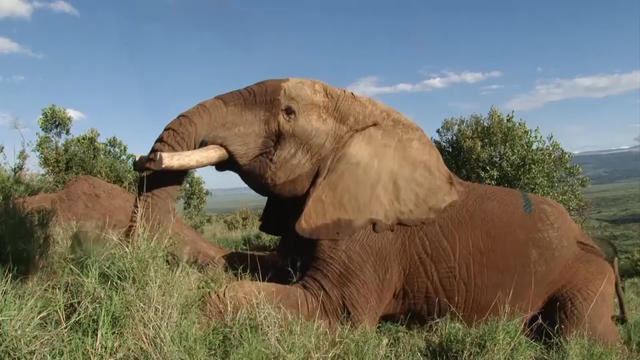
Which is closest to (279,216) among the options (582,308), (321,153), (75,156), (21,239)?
(321,153)

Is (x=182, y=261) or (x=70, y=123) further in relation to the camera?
(x=70, y=123)

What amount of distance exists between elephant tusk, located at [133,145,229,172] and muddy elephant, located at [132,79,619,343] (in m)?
0.02

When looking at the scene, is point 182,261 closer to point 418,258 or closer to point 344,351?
point 344,351

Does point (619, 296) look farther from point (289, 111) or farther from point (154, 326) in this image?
point (154, 326)

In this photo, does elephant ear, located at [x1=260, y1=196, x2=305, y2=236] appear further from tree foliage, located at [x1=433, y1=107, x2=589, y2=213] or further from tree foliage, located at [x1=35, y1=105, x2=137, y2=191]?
tree foliage, located at [x1=433, y1=107, x2=589, y2=213]

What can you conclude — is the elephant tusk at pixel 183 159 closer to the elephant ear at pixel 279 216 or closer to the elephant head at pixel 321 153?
the elephant head at pixel 321 153

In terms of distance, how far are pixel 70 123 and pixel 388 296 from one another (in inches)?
610

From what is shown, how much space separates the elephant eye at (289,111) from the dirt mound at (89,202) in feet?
12.1

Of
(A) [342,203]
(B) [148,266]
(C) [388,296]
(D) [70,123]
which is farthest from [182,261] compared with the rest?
(D) [70,123]

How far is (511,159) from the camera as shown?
63.4ft

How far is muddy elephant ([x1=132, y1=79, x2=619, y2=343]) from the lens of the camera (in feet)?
15.4

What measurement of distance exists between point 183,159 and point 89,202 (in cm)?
458

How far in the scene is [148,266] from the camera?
12.2 feet

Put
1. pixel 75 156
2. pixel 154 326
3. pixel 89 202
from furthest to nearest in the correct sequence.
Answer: pixel 75 156 < pixel 89 202 < pixel 154 326
